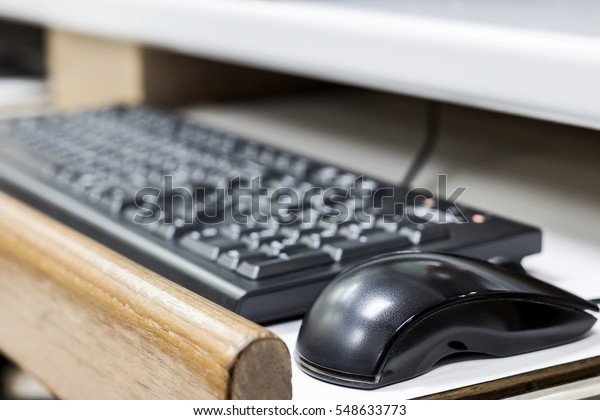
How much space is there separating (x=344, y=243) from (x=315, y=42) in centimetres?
27

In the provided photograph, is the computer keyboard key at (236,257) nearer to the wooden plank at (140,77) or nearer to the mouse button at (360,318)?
the mouse button at (360,318)

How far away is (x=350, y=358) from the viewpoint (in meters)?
0.34

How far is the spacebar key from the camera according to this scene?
42 cm

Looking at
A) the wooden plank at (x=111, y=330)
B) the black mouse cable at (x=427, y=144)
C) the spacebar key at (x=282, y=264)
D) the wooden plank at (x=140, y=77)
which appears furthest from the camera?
the wooden plank at (x=140, y=77)

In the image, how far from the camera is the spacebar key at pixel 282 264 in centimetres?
42

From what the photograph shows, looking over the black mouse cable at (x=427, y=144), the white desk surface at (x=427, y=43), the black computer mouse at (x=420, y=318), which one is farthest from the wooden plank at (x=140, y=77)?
the black computer mouse at (x=420, y=318)

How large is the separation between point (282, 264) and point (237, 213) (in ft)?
0.31

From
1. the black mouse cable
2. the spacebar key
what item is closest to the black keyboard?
the spacebar key

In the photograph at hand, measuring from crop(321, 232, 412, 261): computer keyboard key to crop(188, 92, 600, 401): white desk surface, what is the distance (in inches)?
1.9

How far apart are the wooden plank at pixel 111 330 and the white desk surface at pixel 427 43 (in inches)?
9.9

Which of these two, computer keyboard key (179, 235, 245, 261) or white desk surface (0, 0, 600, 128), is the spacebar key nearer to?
computer keyboard key (179, 235, 245, 261)

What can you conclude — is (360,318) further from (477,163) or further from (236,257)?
(477,163)

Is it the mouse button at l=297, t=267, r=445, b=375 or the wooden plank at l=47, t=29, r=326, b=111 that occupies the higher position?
the mouse button at l=297, t=267, r=445, b=375

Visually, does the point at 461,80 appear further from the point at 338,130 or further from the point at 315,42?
the point at 338,130
